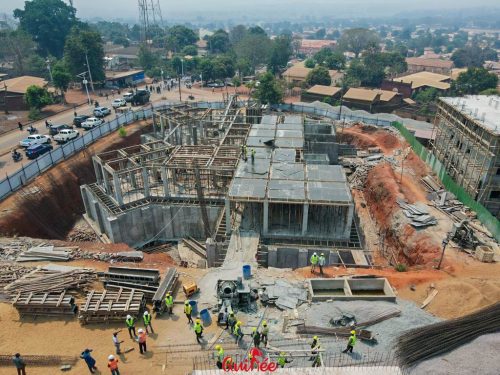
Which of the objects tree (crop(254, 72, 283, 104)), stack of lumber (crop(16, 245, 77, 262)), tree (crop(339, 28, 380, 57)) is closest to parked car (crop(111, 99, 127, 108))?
tree (crop(254, 72, 283, 104))

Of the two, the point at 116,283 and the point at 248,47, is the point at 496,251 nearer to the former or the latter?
the point at 116,283

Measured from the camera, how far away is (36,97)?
53.6 meters

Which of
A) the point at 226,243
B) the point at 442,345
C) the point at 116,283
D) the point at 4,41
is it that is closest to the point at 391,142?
the point at 226,243

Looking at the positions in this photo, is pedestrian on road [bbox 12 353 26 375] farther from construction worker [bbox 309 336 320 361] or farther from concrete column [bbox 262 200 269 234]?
concrete column [bbox 262 200 269 234]

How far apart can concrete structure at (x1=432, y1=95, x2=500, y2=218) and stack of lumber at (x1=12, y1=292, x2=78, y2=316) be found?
31.4 metres

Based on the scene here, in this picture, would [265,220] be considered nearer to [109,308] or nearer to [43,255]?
[109,308]

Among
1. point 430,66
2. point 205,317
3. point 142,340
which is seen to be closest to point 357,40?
point 430,66

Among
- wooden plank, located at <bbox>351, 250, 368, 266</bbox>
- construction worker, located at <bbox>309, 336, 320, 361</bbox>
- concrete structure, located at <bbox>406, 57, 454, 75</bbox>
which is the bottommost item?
wooden plank, located at <bbox>351, 250, 368, 266</bbox>

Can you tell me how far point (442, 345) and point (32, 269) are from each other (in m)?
22.9

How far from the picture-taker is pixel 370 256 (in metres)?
26.4

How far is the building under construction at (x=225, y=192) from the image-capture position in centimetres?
2717

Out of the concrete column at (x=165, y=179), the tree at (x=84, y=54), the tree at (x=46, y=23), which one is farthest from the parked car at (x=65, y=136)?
the tree at (x=46, y=23)

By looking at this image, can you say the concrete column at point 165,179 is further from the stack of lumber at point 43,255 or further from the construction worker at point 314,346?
the construction worker at point 314,346

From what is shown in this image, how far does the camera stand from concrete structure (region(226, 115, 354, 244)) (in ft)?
86.5
